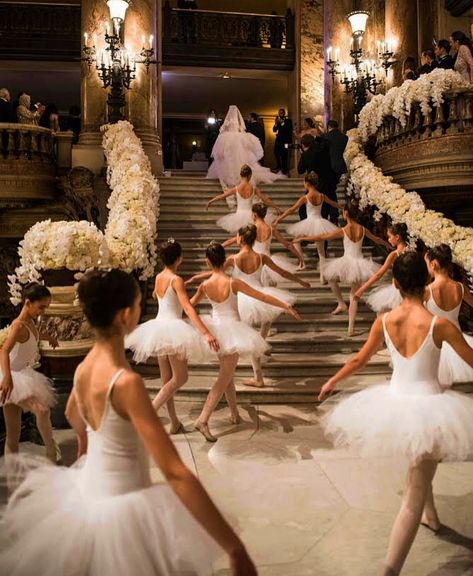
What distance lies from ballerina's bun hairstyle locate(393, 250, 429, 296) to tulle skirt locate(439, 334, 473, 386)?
2075 millimetres

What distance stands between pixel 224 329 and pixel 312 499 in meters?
1.79

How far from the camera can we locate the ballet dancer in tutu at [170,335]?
5293 mm

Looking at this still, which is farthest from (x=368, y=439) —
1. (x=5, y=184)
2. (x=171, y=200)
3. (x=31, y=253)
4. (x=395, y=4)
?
(x=395, y=4)

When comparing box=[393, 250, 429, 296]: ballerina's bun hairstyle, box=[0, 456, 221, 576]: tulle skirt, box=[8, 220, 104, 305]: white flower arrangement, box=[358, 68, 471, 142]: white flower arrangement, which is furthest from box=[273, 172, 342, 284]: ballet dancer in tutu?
box=[0, 456, 221, 576]: tulle skirt

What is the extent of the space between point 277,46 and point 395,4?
18.0 ft

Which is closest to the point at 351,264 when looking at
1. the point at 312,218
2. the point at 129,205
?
the point at 312,218

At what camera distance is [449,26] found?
1564 cm

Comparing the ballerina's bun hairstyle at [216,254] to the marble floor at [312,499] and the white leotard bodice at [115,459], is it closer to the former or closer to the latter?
the marble floor at [312,499]

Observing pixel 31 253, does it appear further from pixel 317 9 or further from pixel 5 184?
pixel 317 9

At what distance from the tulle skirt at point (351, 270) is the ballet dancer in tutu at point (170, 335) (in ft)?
10.6

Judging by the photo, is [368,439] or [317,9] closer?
[368,439]

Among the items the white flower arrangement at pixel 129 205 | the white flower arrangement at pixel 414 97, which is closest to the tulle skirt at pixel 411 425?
the white flower arrangement at pixel 129 205

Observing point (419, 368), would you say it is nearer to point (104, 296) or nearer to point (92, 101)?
point (104, 296)

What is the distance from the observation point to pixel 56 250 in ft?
20.3
